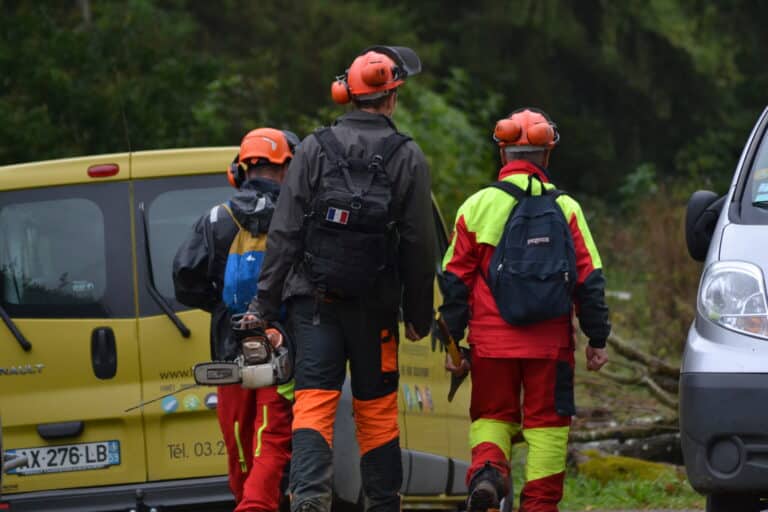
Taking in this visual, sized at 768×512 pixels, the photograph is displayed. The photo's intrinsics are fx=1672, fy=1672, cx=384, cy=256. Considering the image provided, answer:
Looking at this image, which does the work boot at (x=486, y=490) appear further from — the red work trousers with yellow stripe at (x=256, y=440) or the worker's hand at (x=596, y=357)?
the red work trousers with yellow stripe at (x=256, y=440)

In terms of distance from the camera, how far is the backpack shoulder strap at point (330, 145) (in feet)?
20.1

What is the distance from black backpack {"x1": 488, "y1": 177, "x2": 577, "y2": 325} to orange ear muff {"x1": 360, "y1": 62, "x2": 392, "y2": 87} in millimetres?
750

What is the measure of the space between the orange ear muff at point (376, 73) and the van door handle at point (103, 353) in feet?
5.75

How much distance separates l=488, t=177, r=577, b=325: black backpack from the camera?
21.1ft

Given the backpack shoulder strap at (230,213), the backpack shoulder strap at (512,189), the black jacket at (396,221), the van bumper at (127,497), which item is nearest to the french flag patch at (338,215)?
the black jacket at (396,221)

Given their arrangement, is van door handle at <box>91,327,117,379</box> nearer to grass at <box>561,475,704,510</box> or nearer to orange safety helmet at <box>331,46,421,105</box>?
orange safety helmet at <box>331,46,421,105</box>

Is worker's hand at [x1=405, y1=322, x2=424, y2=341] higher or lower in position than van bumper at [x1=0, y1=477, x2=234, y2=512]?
higher

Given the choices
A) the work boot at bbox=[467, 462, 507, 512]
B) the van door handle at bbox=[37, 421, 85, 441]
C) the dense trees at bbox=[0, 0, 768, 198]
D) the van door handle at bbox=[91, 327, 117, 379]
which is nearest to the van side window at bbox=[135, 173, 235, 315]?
the van door handle at bbox=[91, 327, 117, 379]

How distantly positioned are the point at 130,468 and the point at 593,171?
2851 cm

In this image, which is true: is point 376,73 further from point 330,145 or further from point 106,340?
point 106,340

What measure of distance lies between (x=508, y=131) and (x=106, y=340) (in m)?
1.95

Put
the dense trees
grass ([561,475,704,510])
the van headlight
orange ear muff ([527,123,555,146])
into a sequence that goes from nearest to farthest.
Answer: the van headlight < orange ear muff ([527,123,555,146]) < grass ([561,475,704,510]) < the dense trees

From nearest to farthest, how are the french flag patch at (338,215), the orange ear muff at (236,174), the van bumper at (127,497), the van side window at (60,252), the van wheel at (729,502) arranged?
the van wheel at (729,502)
the french flag patch at (338,215)
the orange ear muff at (236,174)
the van bumper at (127,497)
the van side window at (60,252)

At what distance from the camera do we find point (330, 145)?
6168 millimetres
